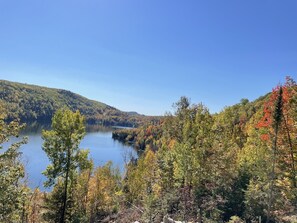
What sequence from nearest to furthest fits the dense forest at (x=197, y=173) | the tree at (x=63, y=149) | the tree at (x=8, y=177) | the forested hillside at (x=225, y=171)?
the tree at (x=8, y=177), the dense forest at (x=197, y=173), the forested hillside at (x=225, y=171), the tree at (x=63, y=149)

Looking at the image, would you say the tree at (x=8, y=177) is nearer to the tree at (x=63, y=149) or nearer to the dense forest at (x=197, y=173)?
the dense forest at (x=197, y=173)

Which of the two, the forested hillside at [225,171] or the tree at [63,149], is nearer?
the forested hillside at [225,171]

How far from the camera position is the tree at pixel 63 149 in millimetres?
22625

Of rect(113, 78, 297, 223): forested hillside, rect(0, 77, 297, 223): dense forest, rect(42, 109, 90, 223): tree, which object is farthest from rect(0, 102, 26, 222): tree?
rect(113, 78, 297, 223): forested hillside

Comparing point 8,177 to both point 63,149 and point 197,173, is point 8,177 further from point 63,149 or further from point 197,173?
point 197,173

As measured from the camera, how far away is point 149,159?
49875 millimetres

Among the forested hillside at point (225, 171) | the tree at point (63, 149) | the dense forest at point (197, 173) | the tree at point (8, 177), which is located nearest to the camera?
the tree at point (8, 177)

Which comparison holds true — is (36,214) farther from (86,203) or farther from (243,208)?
(243,208)

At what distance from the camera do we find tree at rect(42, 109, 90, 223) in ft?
74.2

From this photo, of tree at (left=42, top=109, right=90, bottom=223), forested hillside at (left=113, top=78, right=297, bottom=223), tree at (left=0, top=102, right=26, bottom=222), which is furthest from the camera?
tree at (left=42, top=109, right=90, bottom=223)

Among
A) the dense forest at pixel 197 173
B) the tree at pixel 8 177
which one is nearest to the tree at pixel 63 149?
the dense forest at pixel 197 173

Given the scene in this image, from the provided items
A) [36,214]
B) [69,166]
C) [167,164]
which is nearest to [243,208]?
[167,164]

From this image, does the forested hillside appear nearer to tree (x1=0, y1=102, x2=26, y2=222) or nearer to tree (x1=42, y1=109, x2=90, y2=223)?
tree (x1=42, y1=109, x2=90, y2=223)

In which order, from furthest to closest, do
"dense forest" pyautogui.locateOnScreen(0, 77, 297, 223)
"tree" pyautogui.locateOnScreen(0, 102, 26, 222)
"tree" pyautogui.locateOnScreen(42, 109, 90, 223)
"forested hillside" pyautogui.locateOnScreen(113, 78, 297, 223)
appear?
"tree" pyautogui.locateOnScreen(42, 109, 90, 223) → "forested hillside" pyautogui.locateOnScreen(113, 78, 297, 223) → "dense forest" pyautogui.locateOnScreen(0, 77, 297, 223) → "tree" pyautogui.locateOnScreen(0, 102, 26, 222)
